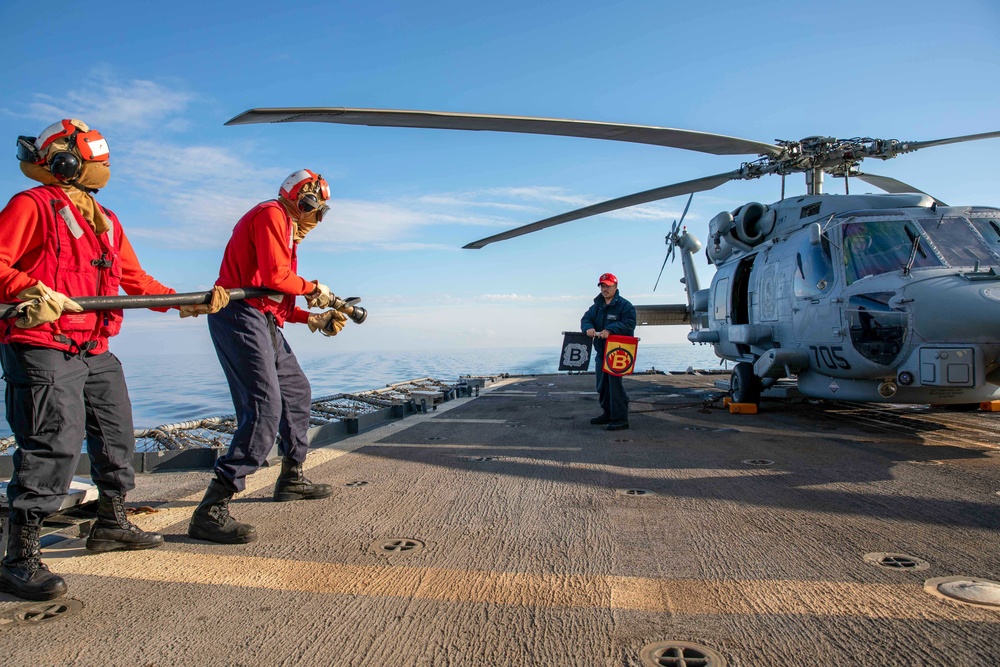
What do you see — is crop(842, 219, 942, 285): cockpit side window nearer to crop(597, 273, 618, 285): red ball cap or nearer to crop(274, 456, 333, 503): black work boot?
crop(597, 273, 618, 285): red ball cap

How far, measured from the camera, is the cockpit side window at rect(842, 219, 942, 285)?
5859mm

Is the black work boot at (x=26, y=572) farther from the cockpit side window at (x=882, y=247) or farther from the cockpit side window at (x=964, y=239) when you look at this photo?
the cockpit side window at (x=964, y=239)

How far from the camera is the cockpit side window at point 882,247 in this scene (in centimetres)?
586

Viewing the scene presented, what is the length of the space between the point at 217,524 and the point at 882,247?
6.49 metres

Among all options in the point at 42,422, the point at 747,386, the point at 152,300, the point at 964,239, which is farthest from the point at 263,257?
the point at 747,386

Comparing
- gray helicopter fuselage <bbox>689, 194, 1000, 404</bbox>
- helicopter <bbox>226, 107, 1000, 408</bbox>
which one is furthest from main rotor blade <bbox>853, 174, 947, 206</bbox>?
gray helicopter fuselage <bbox>689, 194, 1000, 404</bbox>

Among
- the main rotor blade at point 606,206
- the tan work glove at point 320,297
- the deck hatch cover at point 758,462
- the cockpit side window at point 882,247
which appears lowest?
the deck hatch cover at point 758,462

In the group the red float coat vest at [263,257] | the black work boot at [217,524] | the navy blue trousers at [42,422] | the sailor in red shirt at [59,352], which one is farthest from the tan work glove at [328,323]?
the navy blue trousers at [42,422]

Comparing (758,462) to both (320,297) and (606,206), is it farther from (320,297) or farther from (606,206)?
(606,206)

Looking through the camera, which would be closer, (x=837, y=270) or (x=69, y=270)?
(x=69, y=270)

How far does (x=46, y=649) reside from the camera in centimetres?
192

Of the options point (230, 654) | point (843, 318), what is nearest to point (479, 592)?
point (230, 654)

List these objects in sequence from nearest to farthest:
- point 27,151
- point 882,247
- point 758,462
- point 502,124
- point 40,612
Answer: point 40,612 → point 27,151 → point 758,462 → point 502,124 → point 882,247

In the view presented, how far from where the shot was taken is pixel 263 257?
321 centimetres
